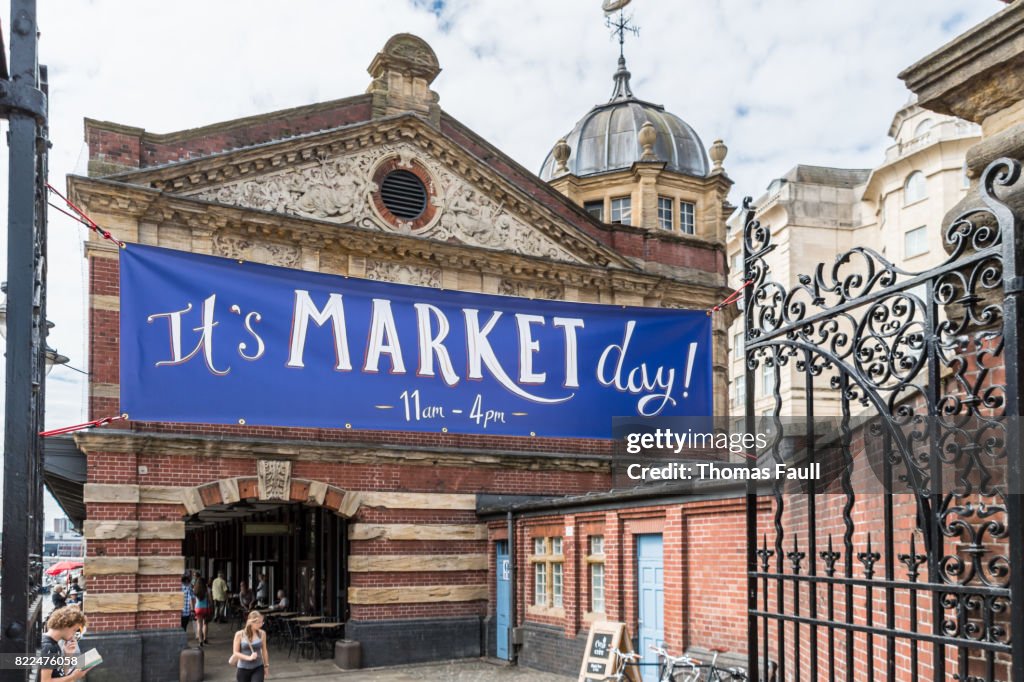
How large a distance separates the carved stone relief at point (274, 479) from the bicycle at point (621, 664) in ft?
28.2

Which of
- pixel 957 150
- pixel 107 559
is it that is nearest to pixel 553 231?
pixel 107 559

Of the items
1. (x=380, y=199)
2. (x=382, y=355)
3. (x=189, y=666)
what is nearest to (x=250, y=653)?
(x=382, y=355)

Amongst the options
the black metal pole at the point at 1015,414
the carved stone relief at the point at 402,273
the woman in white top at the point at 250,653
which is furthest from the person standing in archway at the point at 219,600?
the black metal pole at the point at 1015,414

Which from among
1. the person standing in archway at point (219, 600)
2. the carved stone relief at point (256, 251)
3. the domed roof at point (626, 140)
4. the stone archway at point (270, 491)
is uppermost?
the domed roof at point (626, 140)

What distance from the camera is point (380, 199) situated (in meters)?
22.9

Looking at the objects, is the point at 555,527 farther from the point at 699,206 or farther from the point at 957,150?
the point at 957,150

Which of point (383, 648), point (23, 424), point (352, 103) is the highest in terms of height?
point (352, 103)

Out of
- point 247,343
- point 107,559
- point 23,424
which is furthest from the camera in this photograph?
point 107,559

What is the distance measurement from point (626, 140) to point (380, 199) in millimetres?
11955

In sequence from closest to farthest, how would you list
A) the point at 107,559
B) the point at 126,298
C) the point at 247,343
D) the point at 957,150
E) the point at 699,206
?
1. the point at 126,298
2. the point at 247,343
3. the point at 107,559
4. the point at 699,206
5. the point at 957,150

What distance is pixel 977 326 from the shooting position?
4.22m

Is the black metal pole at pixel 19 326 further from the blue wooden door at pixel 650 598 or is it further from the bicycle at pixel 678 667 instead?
the blue wooden door at pixel 650 598

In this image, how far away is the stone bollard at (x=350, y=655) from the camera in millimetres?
21156

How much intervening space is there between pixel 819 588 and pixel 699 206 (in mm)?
20593
